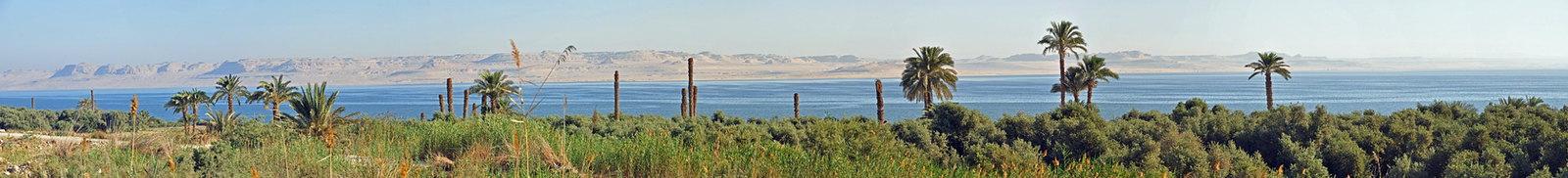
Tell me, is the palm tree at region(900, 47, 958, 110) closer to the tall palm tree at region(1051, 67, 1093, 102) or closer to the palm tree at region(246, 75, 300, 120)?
the tall palm tree at region(1051, 67, 1093, 102)

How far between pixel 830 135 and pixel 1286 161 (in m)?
4.64

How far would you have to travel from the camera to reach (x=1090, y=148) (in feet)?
45.5

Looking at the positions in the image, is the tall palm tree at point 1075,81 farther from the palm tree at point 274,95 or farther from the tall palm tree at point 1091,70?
the palm tree at point 274,95

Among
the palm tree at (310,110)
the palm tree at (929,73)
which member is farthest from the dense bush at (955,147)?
the palm tree at (929,73)

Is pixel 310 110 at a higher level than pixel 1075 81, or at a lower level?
higher

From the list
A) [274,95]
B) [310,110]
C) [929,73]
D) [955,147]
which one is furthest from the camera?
[929,73]

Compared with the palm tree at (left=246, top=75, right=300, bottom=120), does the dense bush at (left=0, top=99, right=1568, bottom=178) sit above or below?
below

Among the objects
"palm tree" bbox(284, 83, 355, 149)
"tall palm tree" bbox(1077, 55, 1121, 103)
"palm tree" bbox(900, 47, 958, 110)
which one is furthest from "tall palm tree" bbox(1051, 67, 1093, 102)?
"palm tree" bbox(284, 83, 355, 149)

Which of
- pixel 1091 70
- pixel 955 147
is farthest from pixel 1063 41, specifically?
pixel 955 147

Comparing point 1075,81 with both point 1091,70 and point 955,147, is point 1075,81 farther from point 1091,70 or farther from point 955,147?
point 955,147

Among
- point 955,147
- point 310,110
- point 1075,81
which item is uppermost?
point 310,110

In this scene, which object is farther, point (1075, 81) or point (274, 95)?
point (1075, 81)

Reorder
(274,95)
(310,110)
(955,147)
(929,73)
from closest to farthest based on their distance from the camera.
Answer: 1. (274,95)
2. (310,110)
3. (955,147)
4. (929,73)

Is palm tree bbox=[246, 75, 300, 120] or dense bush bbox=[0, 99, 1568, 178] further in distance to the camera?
palm tree bbox=[246, 75, 300, 120]
